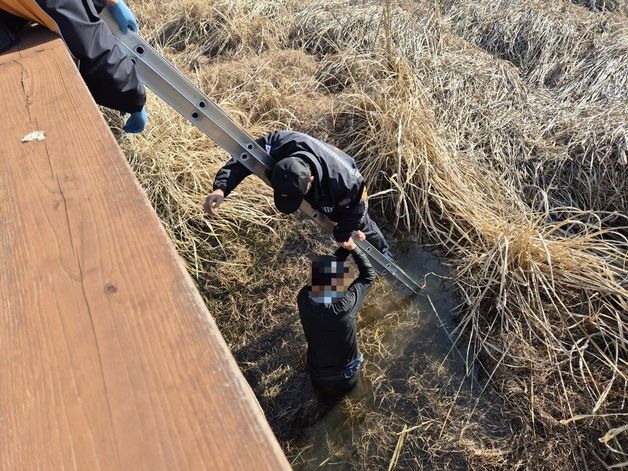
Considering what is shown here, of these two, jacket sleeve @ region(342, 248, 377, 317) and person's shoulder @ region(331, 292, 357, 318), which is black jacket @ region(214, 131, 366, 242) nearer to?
jacket sleeve @ region(342, 248, 377, 317)

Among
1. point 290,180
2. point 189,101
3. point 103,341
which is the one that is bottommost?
point 290,180

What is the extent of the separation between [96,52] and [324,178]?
1.21 m

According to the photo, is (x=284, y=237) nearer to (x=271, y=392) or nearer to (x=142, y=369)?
(x=271, y=392)

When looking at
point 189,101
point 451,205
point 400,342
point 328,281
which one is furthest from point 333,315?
point 451,205

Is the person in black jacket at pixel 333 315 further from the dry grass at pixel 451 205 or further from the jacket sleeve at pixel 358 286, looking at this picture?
the dry grass at pixel 451 205

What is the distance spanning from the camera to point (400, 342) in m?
3.05

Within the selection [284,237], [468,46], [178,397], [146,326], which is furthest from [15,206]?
[468,46]

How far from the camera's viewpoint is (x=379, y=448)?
2.60m

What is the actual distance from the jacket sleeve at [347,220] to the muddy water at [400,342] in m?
0.94

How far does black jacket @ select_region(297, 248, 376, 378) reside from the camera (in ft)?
7.34

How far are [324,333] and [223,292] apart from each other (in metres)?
1.20

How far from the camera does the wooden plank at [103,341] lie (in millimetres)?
544

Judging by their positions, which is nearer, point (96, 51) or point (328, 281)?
point (96, 51)

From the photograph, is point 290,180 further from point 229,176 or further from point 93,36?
point 93,36
